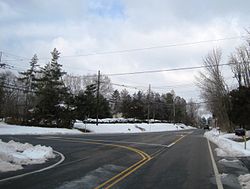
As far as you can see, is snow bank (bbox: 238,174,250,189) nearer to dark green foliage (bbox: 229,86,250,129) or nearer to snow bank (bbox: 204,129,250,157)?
snow bank (bbox: 204,129,250,157)

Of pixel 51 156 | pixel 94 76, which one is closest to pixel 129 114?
pixel 94 76

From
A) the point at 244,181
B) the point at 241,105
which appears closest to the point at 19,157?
the point at 244,181

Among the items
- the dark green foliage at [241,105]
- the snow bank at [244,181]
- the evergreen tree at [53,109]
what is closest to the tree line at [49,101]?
Result: the evergreen tree at [53,109]

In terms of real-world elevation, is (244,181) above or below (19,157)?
below

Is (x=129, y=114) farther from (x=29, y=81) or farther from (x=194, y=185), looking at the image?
(x=194, y=185)

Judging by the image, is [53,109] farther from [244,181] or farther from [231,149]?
[244,181]

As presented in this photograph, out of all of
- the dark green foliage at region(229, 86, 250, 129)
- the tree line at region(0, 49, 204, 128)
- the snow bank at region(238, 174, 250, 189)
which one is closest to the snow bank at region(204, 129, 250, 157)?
the snow bank at region(238, 174, 250, 189)

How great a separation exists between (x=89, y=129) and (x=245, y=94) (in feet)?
85.6

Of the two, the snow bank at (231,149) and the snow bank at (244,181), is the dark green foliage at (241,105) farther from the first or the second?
the snow bank at (244,181)

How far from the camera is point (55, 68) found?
211 feet

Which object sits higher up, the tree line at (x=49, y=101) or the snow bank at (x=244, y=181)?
the tree line at (x=49, y=101)

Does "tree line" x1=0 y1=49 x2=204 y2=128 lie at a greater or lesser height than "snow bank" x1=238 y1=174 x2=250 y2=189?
greater

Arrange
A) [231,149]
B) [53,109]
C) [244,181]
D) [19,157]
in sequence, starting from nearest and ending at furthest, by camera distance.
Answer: [244,181] → [19,157] → [231,149] → [53,109]

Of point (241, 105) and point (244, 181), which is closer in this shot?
point (244, 181)
